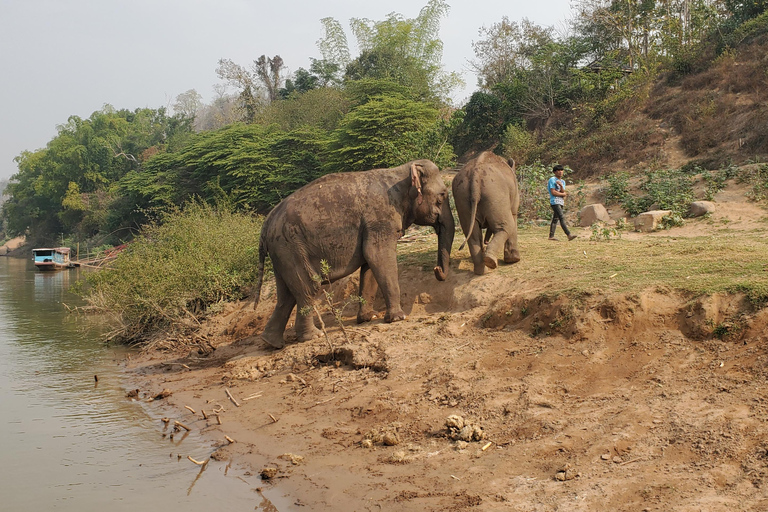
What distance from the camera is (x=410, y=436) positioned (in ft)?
19.4

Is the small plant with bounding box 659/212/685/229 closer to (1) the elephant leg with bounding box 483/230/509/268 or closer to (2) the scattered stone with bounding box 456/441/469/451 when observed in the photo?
(1) the elephant leg with bounding box 483/230/509/268

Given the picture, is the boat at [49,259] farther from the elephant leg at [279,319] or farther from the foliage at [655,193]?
the elephant leg at [279,319]

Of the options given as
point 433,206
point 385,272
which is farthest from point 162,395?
point 433,206

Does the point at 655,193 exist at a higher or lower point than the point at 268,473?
higher

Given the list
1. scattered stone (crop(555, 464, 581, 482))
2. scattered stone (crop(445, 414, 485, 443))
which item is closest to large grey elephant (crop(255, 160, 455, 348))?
scattered stone (crop(445, 414, 485, 443))

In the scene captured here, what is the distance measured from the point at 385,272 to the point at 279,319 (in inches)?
60.6

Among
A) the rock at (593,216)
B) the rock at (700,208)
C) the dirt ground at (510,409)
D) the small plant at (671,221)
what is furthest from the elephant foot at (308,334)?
the rock at (700,208)

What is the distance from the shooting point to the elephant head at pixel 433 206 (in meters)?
9.23

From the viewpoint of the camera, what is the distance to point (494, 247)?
8930 mm

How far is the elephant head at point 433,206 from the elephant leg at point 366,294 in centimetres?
96

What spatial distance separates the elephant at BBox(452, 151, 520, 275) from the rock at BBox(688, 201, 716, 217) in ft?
18.9

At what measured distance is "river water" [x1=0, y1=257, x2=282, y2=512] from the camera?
19.0 feet

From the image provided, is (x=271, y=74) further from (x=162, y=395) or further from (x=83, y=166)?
(x=162, y=395)

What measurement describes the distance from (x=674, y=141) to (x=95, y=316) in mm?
16204
